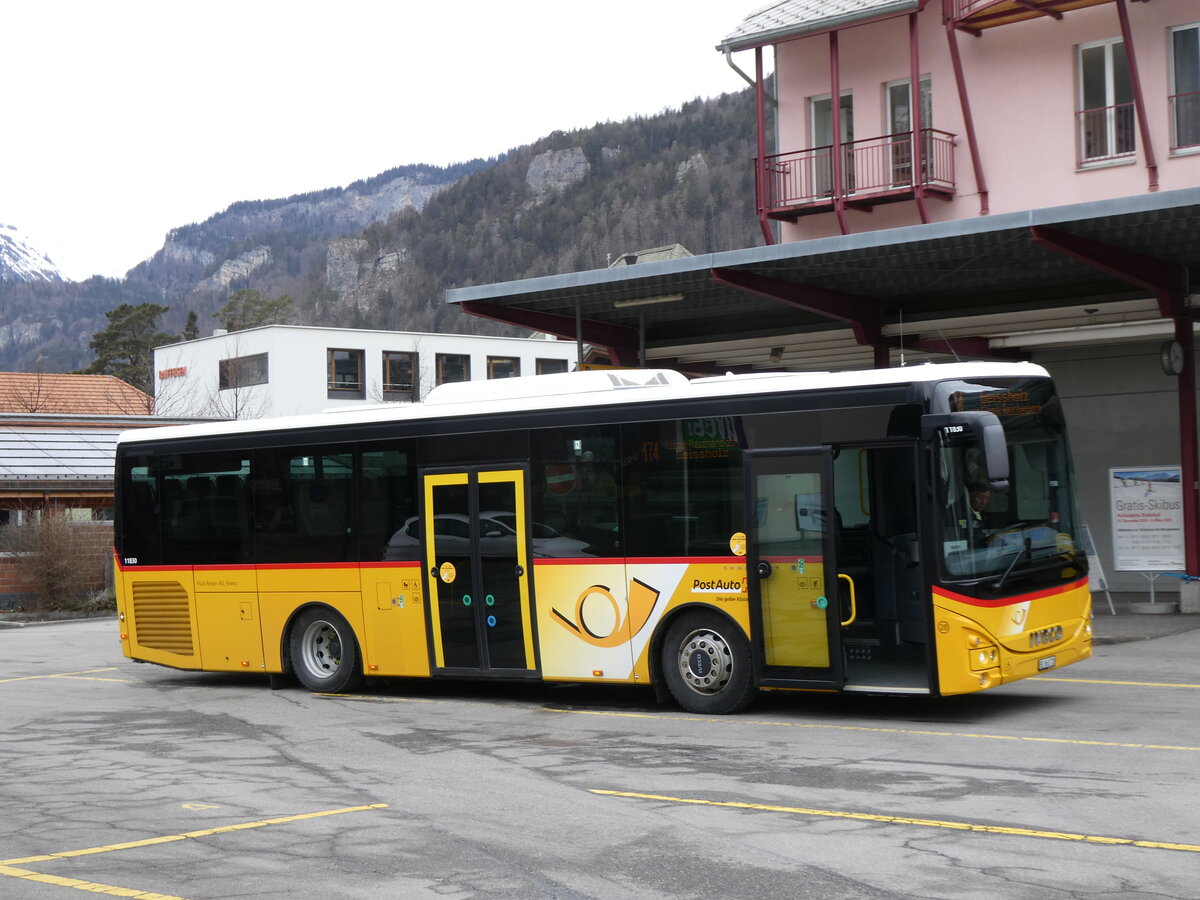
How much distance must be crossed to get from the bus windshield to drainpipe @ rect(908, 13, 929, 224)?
1250 centimetres

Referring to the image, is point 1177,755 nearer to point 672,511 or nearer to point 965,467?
point 965,467

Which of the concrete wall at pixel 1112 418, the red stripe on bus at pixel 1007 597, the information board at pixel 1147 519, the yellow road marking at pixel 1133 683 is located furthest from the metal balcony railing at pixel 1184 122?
the red stripe on bus at pixel 1007 597

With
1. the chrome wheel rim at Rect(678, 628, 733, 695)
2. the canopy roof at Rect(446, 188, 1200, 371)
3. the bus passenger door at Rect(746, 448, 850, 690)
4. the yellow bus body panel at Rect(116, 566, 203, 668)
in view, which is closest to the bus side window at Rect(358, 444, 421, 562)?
the yellow bus body panel at Rect(116, 566, 203, 668)

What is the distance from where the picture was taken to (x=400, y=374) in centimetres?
7462

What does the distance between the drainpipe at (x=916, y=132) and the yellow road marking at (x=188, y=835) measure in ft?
58.9

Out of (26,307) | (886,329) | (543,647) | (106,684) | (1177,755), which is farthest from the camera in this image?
(26,307)

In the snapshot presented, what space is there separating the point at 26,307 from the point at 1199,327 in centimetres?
17222

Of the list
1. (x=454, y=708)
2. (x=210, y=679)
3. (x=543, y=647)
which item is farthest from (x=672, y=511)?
(x=210, y=679)

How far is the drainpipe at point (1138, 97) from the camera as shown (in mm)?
21953

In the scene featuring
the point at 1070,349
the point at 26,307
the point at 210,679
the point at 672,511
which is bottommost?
the point at 210,679

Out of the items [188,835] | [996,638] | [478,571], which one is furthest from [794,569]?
[188,835]

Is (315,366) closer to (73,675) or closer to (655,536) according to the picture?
(73,675)

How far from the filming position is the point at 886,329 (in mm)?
22609

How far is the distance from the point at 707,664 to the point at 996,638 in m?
2.50
